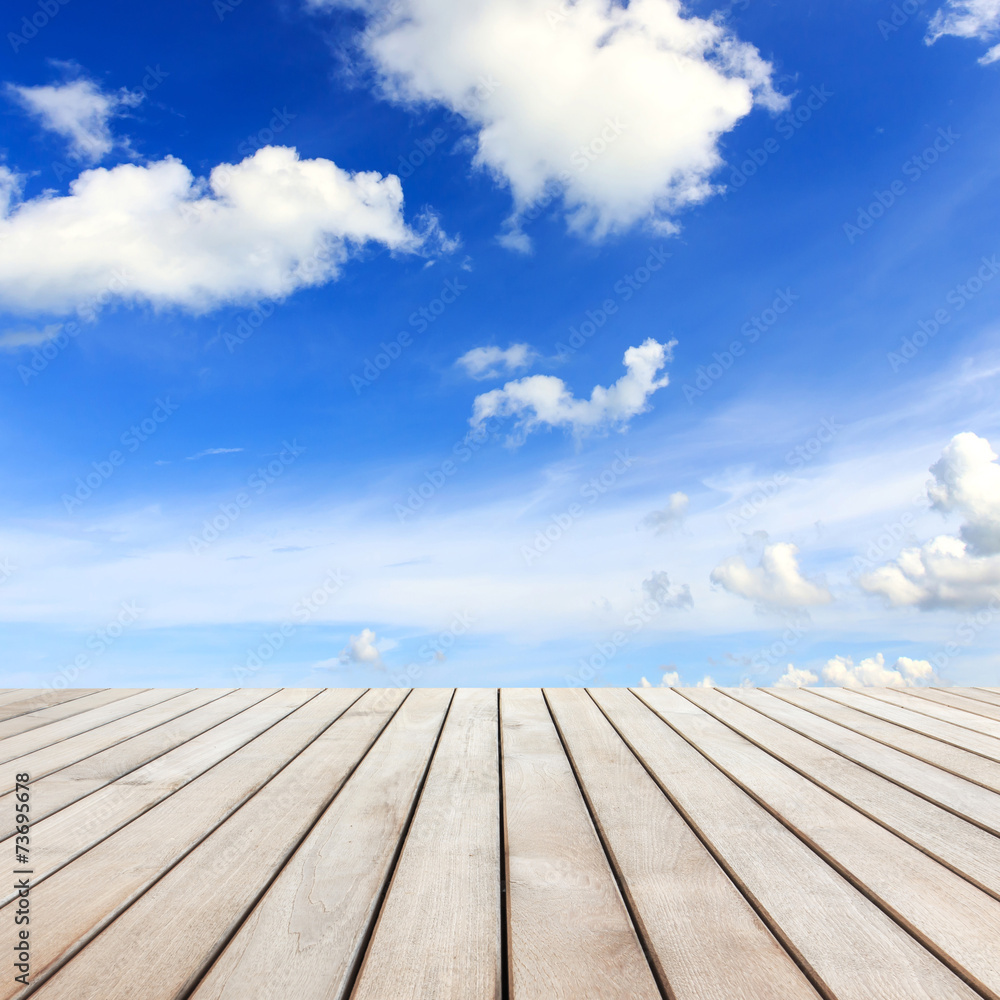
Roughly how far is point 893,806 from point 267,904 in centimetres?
132

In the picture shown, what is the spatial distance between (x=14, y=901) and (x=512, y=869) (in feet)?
2.70

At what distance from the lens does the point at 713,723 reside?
2.22 metres

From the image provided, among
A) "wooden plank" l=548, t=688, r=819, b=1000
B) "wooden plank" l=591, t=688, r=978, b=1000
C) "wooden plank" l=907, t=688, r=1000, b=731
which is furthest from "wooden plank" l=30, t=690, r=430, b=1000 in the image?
"wooden plank" l=907, t=688, r=1000, b=731

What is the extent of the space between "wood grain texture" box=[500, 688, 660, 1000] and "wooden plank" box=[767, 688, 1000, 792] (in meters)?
1.08

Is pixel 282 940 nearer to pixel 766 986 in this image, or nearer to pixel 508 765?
pixel 766 986

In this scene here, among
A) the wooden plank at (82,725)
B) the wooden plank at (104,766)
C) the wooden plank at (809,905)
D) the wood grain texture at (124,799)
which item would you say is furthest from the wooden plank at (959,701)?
the wooden plank at (82,725)

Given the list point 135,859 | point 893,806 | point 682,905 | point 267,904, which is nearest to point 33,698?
point 135,859

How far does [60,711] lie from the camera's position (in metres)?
2.60

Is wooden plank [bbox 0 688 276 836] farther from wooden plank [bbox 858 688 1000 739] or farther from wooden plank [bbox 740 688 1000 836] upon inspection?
wooden plank [bbox 858 688 1000 739]

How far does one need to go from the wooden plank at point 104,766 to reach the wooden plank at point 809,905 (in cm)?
132

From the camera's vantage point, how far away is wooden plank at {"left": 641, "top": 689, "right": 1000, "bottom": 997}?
0.92 metres

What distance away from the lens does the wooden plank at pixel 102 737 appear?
183cm

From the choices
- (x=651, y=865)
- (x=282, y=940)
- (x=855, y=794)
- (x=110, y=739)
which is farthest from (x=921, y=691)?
(x=110, y=739)

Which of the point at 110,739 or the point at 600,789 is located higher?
the point at 110,739
